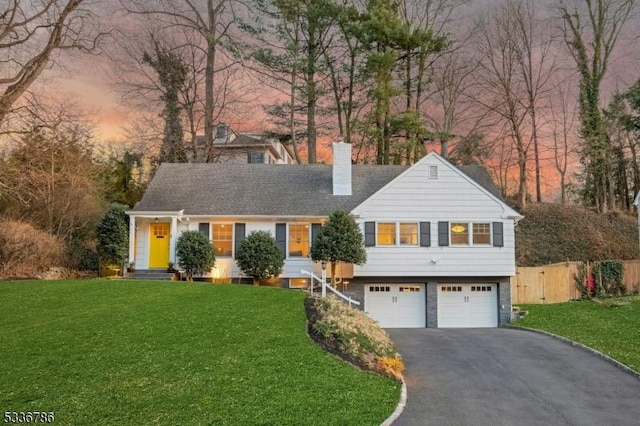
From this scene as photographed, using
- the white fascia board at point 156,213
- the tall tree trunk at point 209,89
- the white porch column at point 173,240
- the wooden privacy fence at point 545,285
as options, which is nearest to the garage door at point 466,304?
the wooden privacy fence at point 545,285

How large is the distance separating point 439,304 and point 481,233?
11.0 ft

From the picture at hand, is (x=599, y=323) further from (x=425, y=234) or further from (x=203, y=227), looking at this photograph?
(x=203, y=227)

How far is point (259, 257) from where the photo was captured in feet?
64.3

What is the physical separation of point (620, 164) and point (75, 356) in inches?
1589

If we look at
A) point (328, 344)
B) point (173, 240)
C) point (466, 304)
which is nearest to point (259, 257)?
point (173, 240)

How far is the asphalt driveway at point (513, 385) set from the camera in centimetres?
823

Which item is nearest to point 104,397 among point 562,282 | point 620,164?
point 562,282

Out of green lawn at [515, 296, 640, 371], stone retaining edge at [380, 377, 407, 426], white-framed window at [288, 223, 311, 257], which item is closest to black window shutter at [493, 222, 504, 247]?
green lawn at [515, 296, 640, 371]

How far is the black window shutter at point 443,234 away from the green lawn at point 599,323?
13.1ft

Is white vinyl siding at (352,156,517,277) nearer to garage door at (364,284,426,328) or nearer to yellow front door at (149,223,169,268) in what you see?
garage door at (364,284,426,328)

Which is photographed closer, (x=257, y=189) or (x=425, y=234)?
(x=425, y=234)

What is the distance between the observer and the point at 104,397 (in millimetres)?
7594

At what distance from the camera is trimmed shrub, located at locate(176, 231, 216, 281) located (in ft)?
63.7

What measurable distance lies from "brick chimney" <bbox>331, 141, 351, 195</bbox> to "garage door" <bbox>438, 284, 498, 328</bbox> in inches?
231
